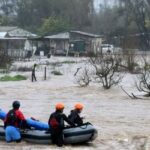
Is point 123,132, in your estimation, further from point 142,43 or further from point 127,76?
point 142,43

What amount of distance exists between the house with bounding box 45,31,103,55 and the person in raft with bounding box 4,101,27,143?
63615 millimetres

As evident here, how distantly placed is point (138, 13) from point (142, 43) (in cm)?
666

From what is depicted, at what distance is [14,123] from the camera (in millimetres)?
14953

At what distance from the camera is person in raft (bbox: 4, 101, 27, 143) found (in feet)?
48.6

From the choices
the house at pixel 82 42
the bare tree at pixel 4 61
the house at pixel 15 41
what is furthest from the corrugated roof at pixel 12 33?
the bare tree at pixel 4 61

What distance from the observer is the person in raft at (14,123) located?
48.6 ft

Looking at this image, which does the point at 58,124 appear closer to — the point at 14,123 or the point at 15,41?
the point at 14,123

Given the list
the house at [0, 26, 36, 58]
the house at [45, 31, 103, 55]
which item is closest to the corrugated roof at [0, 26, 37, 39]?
the house at [0, 26, 36, 58]

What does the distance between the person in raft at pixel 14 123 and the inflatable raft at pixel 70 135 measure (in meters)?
0.22

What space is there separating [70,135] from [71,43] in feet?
232

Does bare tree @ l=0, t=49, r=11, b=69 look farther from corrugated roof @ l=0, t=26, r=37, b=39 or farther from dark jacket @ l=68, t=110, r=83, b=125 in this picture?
dark jacket @ l=68, t=110, r=83, b=125

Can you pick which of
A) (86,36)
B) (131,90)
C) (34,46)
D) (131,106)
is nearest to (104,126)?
(131,106)

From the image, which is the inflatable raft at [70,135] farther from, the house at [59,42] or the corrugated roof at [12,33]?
the corrugated roof at [12,33]

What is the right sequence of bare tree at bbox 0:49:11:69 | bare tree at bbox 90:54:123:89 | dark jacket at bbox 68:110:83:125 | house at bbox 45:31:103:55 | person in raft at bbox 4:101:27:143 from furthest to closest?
house at bbox 45:31:103:55
bare tree at bbox 0:49:11:69
bare tree at bbox 90:54:123:89
dark jacket at bbox 68:110:83:125
person in raft at bbox 4:101:27:143
